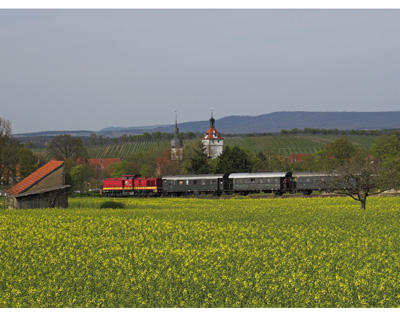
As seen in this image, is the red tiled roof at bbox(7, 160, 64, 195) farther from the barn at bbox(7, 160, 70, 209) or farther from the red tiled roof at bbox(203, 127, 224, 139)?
the red tiled roof at bbox(203, 127, 224, 139)

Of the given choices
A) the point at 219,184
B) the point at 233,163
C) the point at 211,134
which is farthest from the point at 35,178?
the point at 211,134

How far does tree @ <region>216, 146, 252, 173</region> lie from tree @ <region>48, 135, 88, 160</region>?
149 feet

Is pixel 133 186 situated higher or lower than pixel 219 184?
lower

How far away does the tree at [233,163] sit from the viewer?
322 ft

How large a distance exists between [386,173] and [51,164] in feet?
108

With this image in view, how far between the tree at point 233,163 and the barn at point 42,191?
144ft

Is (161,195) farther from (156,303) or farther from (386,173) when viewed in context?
(156,303)

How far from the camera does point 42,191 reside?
55.9 meters

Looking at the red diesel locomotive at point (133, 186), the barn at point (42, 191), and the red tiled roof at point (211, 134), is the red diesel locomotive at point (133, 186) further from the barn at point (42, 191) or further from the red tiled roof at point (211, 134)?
the red tiled roof at point (211, 134)

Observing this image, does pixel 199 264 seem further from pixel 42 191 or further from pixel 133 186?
pixel 133 186

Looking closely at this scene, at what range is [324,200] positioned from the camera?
65.4 m

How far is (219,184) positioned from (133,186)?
1443cm

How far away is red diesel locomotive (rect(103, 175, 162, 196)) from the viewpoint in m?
88.9
